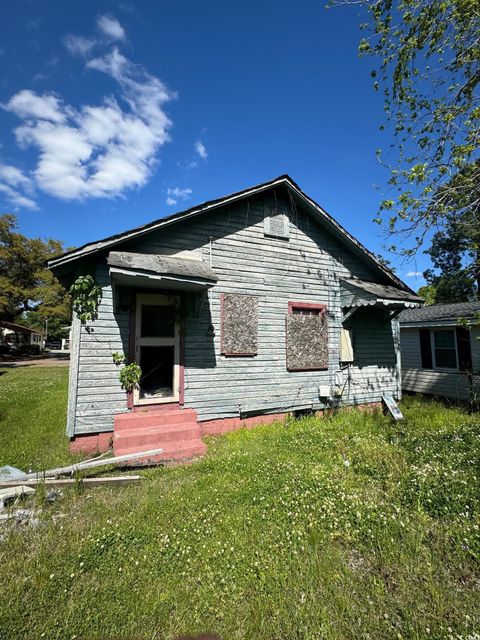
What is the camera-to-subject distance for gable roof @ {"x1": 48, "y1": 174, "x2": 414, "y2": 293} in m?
5.79

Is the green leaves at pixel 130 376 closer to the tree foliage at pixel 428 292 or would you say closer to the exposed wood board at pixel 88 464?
the exposed wood board at pixel 88 464

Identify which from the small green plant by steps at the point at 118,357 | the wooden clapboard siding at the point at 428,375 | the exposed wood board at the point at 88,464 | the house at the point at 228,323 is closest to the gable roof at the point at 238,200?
the house at the point at 228,323

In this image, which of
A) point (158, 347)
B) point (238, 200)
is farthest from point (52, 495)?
point (238, 200)

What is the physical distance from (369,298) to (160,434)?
6370mm

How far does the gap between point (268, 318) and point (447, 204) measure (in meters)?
4.62

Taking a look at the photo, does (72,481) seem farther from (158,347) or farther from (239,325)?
(239,325)

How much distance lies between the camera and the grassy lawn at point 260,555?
2.26 meters

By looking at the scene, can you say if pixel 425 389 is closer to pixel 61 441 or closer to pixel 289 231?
pixel 289 231

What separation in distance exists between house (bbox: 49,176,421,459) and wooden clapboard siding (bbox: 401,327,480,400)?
4046mm

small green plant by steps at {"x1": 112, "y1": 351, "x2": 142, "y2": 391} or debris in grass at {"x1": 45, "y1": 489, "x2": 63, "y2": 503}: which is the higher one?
small green plant by steps at {"x1": 112, "y1": 351, "x2": 142, "y2": 391}

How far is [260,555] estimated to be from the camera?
290cm

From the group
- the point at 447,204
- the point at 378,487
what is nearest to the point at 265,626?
the point at 378,487

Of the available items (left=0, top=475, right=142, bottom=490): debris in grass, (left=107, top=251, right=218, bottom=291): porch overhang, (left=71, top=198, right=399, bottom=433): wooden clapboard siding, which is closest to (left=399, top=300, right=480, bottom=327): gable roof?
(left=71, top=198, right=399, bottom=433): wooden clapboard siding

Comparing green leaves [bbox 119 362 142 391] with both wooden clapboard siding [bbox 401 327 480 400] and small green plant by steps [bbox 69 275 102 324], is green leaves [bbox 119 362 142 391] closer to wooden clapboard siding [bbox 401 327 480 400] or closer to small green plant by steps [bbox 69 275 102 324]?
small green plant by steps [bbox 69 275 102 324]
